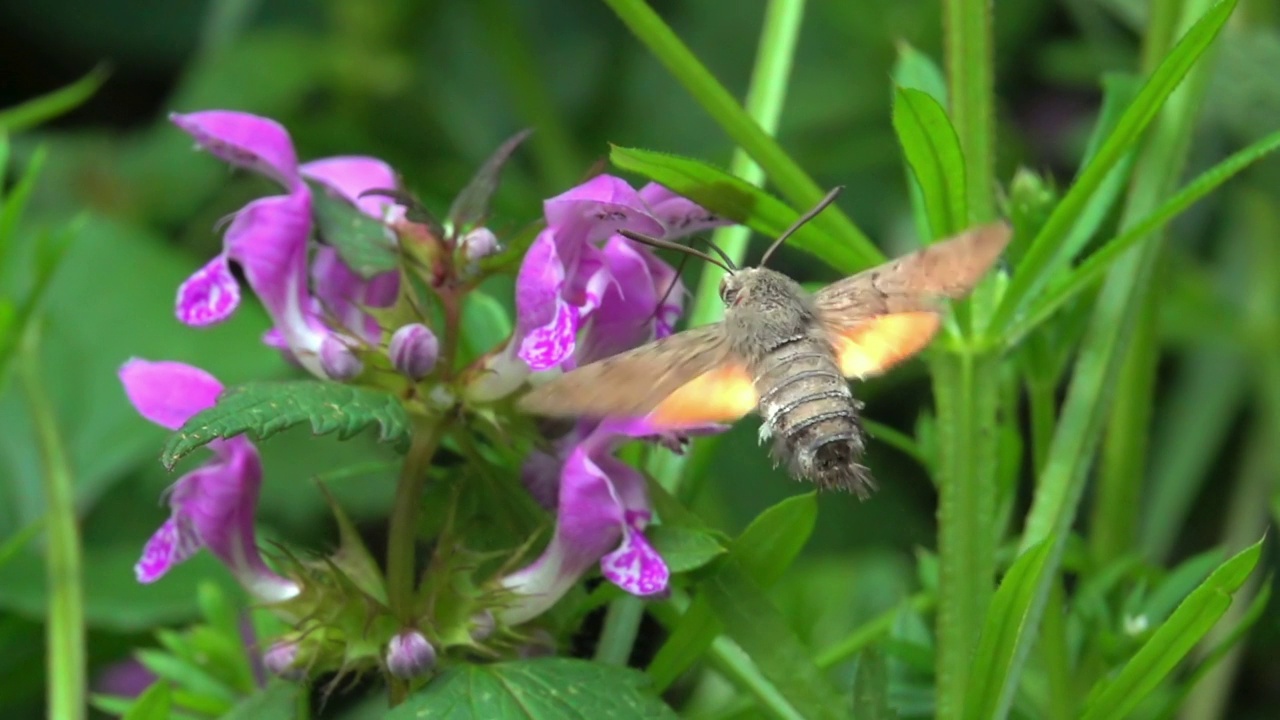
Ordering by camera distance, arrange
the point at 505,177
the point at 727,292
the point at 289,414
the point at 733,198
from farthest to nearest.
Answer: the point at 505,177 → the point at 727,292 → the point at 733,198 → the point at 289,414

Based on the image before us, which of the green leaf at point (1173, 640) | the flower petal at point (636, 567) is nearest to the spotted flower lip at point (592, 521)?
the flower petal at point (636, 567)

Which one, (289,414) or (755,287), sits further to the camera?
(755,287)

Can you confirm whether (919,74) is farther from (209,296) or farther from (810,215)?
(209,296)

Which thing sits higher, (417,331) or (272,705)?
(417,331)

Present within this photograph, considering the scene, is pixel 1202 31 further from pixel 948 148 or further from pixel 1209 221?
pixel 1209 221

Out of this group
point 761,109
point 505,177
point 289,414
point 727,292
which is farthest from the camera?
point 505,177

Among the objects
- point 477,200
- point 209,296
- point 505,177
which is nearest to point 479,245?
point 477,200

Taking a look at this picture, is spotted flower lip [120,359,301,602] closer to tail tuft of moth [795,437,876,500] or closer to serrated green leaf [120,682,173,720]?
serrated green leaf [120,682,173,720]

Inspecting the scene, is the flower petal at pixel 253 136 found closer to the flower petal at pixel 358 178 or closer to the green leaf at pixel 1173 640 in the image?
the flower petal at pixel 358 178
